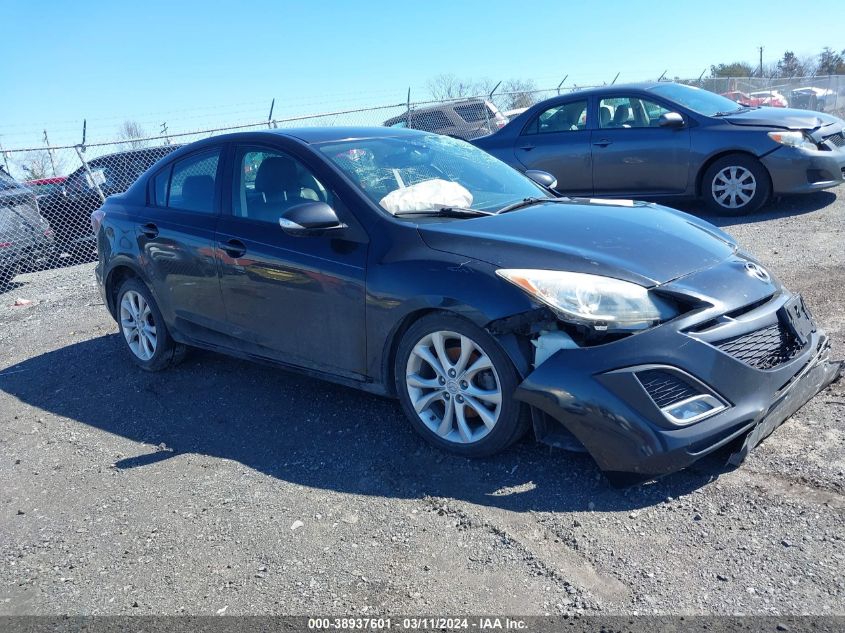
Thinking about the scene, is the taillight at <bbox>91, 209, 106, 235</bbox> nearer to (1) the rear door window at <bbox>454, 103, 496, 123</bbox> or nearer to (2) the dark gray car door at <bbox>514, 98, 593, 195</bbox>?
(2) the dark gray car door at <bbox>514, 98, 593, 195</bbox>

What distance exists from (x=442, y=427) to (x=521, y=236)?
3.46 feet

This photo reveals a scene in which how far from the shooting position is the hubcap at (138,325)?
582 cm

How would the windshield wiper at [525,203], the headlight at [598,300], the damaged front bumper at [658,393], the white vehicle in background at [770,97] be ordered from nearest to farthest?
the damaged front bumper at [658,393]
the headlight at [598,300]
the windshield wiper at [525,203]
the white vehicle in background at [770,97]

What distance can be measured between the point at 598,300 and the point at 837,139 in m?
7.37

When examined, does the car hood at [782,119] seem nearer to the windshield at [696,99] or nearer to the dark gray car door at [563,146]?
the windshield at [696,99]

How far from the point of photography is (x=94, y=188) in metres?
12.0

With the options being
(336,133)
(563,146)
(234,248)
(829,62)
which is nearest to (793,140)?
(563,146)

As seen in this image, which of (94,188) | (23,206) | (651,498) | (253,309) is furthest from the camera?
(94,188)

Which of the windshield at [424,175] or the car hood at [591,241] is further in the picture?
the windshield at [424,175]

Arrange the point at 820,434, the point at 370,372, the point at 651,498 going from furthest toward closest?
the point at 370,372 → the point at 820,434 → the point at 651,498

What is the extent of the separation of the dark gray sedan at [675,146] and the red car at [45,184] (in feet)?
21.6

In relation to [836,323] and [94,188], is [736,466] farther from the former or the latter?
[94,188]

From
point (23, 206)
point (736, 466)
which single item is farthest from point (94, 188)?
point (736, 466)

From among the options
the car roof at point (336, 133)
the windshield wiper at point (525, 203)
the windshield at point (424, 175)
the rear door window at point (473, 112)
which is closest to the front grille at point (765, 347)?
the windshield wiper at point (525, 203)
